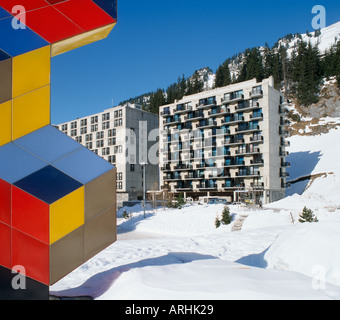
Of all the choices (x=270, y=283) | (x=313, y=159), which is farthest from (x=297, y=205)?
(x=313, y=159)

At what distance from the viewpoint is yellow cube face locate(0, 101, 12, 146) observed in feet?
20.0

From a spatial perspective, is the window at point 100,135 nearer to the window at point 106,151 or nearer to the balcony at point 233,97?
the window at point 106,151

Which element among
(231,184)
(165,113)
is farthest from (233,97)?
(231,184)

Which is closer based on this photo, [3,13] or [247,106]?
[3,13]

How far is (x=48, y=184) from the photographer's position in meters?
6.04

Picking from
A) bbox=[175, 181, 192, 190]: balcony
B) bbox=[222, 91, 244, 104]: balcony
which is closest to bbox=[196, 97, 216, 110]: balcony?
bbox=[222, 91, 244, 104]: balcony

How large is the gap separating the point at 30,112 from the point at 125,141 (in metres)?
59.5

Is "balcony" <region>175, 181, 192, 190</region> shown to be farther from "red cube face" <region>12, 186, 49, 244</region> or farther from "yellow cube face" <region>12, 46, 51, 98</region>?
"red cube face" <region>12, 186, 49, 244</region>

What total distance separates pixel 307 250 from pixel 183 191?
169 feet

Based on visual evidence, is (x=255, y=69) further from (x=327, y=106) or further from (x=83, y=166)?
(x=83, y=166)

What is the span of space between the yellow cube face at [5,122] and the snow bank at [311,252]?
8422 mm

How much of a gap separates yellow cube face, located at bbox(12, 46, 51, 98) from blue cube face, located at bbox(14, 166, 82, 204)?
6.05 ft

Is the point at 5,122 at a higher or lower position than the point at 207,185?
higher

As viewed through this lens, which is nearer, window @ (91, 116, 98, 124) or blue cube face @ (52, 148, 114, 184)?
blue cube face @ (52, 148, 114, 184)
